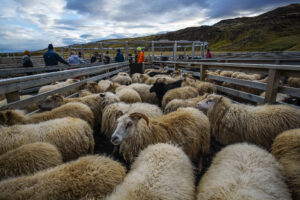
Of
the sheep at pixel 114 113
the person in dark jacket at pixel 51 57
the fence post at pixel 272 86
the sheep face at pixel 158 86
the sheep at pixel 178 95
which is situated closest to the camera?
the fence post at pixel 272 86

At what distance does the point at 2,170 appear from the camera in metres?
1.80

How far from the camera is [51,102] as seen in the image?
384 cm

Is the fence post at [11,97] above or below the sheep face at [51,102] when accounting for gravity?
above

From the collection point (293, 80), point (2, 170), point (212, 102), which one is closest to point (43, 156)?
point (2, 170)

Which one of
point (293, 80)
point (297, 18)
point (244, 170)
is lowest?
point (244, 170)

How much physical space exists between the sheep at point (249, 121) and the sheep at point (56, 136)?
282 centimetres

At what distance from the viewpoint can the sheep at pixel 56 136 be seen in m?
2.37

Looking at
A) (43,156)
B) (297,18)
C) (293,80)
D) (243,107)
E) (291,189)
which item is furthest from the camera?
(297,18)

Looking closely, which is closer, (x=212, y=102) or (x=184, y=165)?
(x=184, y=165)

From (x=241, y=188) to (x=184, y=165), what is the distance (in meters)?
0.76

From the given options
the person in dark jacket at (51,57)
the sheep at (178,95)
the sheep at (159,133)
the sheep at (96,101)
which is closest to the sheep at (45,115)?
the sheep at (96,101)

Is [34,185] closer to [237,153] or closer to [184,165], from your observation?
[184,165]

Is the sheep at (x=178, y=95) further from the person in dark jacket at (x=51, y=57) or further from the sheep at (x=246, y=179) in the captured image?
the person in dark jacket at (x=51, y=57)

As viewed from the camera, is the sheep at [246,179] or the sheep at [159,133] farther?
the sheep at [159,133]
